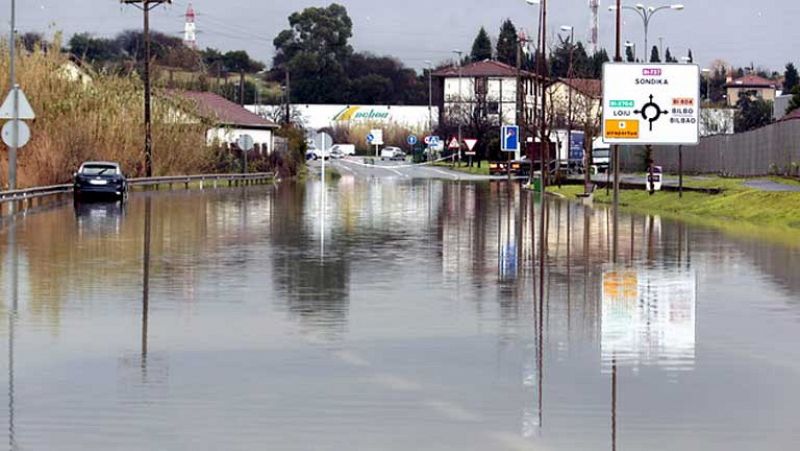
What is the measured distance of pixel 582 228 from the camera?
3928 centimetres

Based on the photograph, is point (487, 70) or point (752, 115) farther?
point (487, 70)

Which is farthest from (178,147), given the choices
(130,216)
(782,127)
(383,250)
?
(383,250)

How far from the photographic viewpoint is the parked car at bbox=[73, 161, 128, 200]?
186ft

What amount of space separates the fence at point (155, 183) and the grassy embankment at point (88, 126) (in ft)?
4.99

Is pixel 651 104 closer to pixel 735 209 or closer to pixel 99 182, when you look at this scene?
pixel 735 209

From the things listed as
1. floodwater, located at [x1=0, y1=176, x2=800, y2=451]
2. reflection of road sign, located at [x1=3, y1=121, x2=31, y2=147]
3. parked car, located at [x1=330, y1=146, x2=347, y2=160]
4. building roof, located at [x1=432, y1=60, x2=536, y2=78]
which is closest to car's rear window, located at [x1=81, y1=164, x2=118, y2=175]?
reflection of road sign, located at [x1=3, y1=121, x2=31, y2=147]

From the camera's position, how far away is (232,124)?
103438 mm

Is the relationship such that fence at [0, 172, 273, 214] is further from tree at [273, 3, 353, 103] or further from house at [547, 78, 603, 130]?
tree at [273, 3, 353, 103]

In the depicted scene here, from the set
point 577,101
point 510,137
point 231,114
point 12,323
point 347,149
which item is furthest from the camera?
point 347,149

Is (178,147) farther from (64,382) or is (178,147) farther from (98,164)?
(64,382)

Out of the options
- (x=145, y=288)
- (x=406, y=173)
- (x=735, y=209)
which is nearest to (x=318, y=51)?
(x=406, y=173)

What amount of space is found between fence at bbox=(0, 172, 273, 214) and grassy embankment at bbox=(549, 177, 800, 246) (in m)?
20.9

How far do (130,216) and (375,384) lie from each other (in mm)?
32153

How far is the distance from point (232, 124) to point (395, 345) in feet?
291
